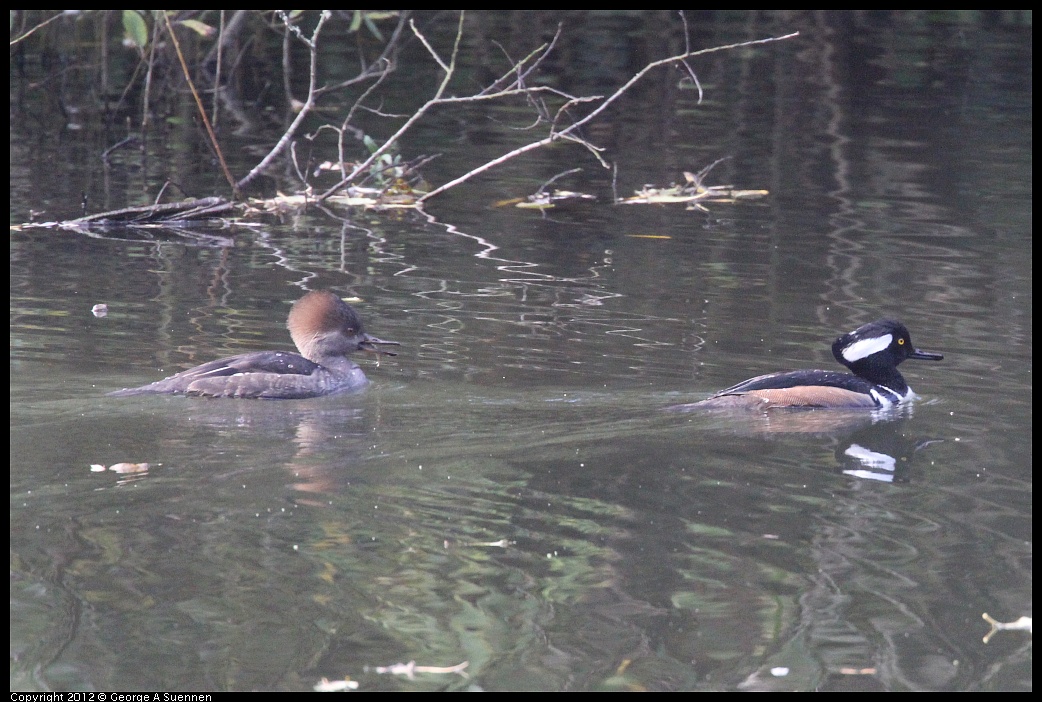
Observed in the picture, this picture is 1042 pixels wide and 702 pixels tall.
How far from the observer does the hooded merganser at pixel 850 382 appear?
952 centimetres

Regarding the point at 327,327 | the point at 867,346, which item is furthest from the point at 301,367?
the point at 867,346

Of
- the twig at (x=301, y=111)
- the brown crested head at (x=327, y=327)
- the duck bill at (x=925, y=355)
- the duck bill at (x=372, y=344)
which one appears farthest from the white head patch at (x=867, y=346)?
the twig at (x=301, y=111)

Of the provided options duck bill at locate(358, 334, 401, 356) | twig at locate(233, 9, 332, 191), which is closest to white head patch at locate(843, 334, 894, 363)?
duck bill at locate(358, 334, 401, 356)

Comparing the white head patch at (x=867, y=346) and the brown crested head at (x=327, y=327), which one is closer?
the white head patch at (x=867, y=346)

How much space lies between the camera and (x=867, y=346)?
10148mm

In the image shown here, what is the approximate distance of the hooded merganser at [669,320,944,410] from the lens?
9.52m

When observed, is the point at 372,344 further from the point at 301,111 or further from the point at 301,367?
the point at 301,111

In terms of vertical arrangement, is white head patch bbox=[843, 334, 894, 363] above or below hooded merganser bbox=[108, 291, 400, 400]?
above

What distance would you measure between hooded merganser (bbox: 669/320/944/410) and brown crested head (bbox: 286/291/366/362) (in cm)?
236

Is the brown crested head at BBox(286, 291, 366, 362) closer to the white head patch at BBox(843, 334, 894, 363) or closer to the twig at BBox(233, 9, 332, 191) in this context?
the white head patch at BBox(843, 334, 894, 363)

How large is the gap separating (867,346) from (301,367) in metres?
3.84

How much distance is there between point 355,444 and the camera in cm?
870

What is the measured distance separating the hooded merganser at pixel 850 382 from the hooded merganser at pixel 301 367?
2.35 meters

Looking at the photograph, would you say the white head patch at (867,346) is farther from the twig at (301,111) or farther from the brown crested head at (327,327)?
the twig at (301,111)
